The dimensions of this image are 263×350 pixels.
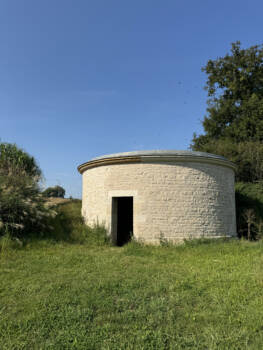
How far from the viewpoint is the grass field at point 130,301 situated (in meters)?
2.97

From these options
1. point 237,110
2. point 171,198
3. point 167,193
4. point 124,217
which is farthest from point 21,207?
point 237,110

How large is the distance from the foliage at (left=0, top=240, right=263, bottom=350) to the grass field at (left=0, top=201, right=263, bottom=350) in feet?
0.04

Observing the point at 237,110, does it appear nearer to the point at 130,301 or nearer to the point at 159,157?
the point at 159,157

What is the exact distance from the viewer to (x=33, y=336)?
9.97ft

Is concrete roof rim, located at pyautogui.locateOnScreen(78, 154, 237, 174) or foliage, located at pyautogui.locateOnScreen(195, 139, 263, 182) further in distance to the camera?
foliage, located at pyautogui.locateOnScreen(195, 139, 263, 182)

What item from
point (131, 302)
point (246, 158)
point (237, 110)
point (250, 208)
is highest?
point (237, 110)

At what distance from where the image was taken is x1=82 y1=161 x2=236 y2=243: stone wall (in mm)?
8117

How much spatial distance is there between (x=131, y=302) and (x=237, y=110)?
20.8m

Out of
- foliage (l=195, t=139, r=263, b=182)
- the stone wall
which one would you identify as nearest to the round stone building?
the stone wall

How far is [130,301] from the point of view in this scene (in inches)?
153

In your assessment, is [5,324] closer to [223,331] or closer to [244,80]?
[223,331]

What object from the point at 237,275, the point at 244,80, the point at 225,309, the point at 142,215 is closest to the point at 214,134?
the point at 244,80

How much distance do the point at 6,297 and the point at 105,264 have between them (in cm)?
235

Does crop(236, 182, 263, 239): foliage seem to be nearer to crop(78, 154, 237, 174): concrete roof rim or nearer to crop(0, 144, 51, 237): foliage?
crop(78, 154, 237, 174): concrete roof rim
